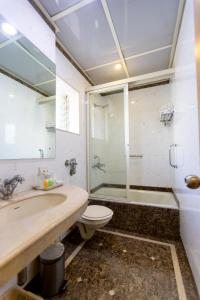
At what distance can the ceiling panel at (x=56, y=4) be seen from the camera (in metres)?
1.29

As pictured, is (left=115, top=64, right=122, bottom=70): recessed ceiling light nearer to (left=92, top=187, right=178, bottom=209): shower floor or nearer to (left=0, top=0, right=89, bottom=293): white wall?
(left=0, top=0, right=89, bottom=293): white wall

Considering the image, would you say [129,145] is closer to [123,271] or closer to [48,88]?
[48,88]

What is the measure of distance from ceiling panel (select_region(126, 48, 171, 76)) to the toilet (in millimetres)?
2065

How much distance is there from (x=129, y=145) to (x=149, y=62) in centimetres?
132

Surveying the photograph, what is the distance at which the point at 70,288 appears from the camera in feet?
3.74

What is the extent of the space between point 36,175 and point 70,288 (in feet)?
3.08

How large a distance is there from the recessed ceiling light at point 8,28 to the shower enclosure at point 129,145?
1396 mm

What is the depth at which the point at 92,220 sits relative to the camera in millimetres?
1503

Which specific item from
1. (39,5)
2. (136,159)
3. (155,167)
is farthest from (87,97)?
(155,167)

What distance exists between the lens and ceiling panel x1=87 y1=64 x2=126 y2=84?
2250 millimetres

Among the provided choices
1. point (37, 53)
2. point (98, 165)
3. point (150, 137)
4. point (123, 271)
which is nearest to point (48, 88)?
point (37, 53)

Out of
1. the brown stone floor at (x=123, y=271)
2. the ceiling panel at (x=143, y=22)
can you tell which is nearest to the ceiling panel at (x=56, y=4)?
the ceiling panel at (x=143, y=22)

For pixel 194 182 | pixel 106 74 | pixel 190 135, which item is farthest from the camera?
pixel 106 74

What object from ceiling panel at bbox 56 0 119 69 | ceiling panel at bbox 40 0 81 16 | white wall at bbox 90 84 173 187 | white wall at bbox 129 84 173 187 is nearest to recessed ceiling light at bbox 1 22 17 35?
ceiling panel at bbox 40 0 81 16
